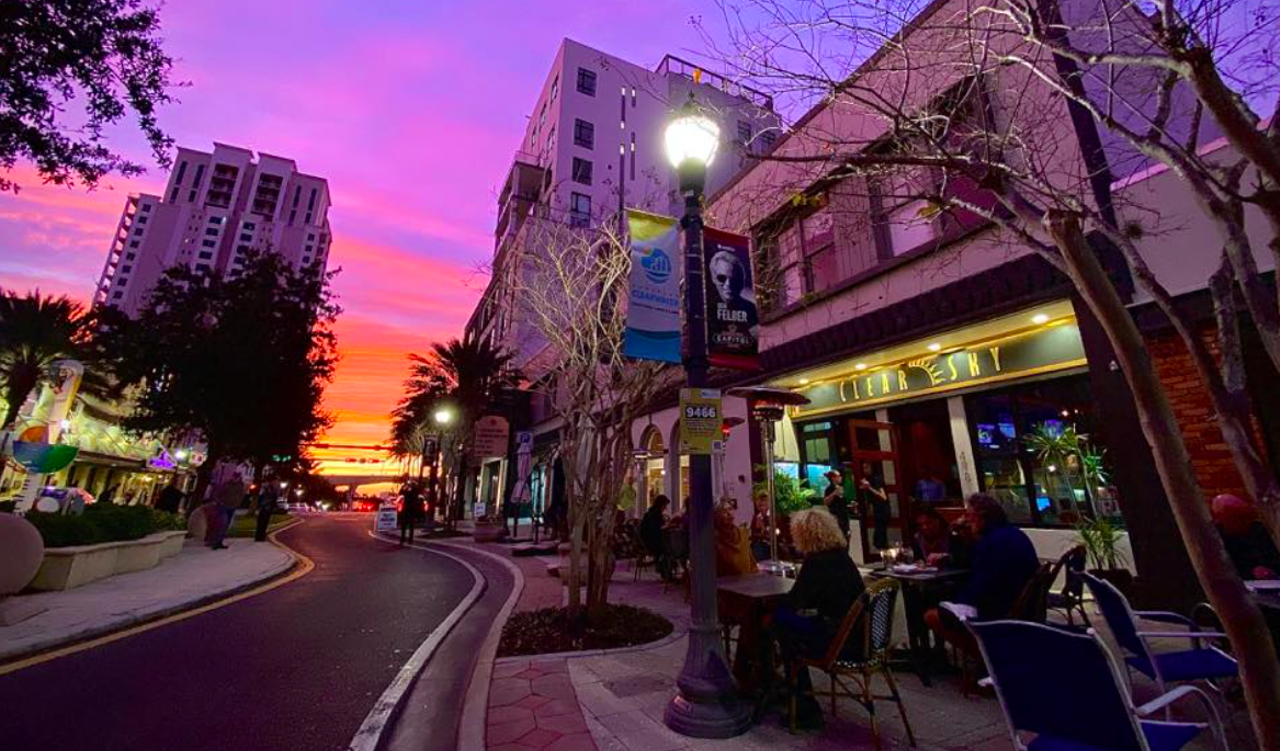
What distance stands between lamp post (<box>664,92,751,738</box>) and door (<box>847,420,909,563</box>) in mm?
7796

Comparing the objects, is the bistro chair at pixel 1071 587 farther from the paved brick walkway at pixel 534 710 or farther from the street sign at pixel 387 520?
the street sign at pixel 387 520

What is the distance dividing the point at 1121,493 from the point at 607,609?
22.4 ft

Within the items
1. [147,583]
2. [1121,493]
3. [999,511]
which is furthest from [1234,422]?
[147,583]

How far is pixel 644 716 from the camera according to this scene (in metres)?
3.79

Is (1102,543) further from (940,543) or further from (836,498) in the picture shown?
(836,498)

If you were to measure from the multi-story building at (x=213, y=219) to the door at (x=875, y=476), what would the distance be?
115 metres

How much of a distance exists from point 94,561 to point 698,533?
34.0 ft

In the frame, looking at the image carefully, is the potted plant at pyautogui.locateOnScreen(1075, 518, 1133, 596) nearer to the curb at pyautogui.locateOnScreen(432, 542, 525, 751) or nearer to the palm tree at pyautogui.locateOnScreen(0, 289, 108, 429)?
the curb at pyautogui.locateOnScreen(432, 542, 525, 751)

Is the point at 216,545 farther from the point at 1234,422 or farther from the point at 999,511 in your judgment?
the point at 1234,422

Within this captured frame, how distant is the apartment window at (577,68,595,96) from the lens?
123 ft

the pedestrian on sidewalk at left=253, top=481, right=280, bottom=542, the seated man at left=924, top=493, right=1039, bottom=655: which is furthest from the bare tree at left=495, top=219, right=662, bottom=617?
the pedestrian on sidewalk at left=253, top=481, right=280, bottom=542

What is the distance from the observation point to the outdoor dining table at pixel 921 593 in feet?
15.6

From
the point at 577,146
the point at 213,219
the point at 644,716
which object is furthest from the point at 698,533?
the point at 213,219

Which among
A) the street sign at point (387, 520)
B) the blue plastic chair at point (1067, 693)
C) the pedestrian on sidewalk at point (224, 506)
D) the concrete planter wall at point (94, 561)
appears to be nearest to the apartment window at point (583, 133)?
the street sign at point (387, 520)
